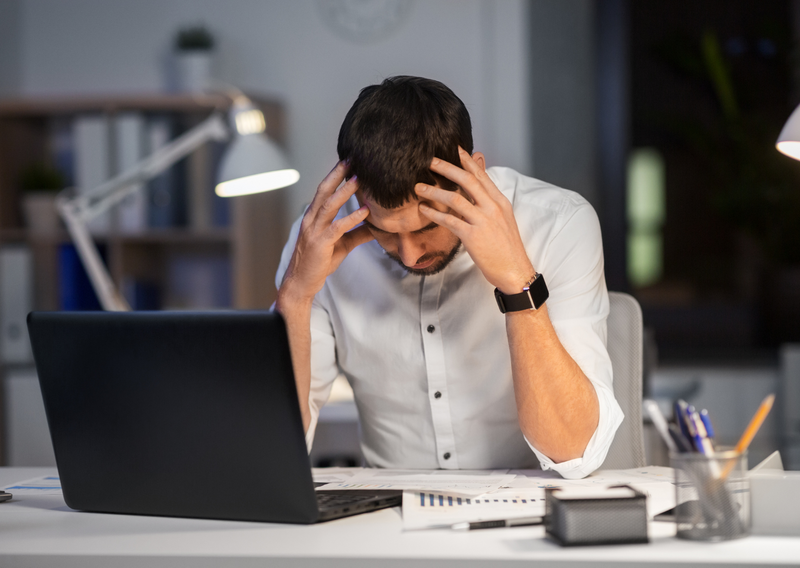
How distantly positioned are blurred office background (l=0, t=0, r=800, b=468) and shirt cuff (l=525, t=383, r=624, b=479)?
167cm

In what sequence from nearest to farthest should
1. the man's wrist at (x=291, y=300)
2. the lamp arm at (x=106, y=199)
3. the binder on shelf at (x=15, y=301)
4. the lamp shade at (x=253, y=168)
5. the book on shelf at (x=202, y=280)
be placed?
the man's wrist at (x=291, y=300) < the lamp shade at (x=253, y=168) < the lamp arm at (x=106, y=199) < the binder on shelf at (x=15, y=301) < the book on shelf at (x=202, y=280)

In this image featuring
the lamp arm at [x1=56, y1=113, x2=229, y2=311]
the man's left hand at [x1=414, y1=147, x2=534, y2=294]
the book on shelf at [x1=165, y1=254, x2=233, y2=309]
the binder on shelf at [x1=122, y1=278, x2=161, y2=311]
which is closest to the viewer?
the man's left hand at [x1=414, y1=147, x2=534, y2=294]

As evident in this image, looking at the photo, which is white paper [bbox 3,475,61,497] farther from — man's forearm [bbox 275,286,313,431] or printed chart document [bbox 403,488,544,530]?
printed chart document [bbox 403,488,544,530]

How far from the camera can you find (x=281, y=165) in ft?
7.39

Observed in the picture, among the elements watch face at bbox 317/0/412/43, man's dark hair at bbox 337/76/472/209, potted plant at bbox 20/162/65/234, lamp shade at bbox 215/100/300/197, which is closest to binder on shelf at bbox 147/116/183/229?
potted plant at bbox 20/162/65/234

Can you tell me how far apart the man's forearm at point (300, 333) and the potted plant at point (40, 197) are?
89.8 inches

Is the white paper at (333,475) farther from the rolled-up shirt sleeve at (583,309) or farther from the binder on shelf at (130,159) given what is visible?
the binder on shelf at (130,159)

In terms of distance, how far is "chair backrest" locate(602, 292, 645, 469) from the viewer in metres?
1.38

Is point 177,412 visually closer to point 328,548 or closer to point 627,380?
point 328,548

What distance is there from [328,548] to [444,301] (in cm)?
68

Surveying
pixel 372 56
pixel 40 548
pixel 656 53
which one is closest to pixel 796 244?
pixel 656 53

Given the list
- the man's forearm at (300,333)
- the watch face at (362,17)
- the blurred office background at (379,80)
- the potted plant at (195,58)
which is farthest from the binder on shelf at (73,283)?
the man's forearm at (300,333)

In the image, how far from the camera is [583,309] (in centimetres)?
127

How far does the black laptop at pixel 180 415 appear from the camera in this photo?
0.86 meters
